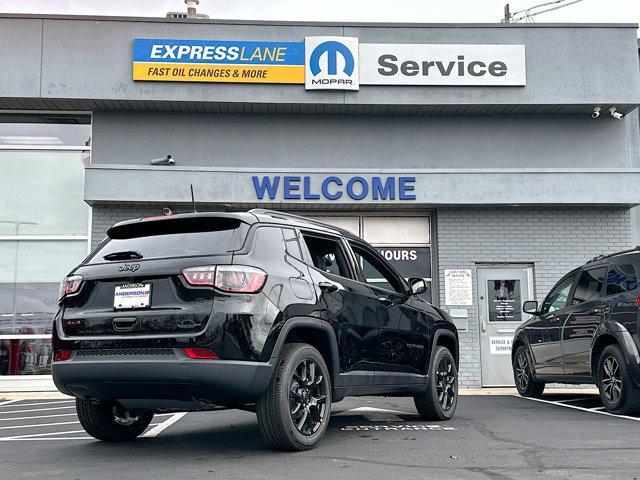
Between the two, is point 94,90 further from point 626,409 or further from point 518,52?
point 626,409

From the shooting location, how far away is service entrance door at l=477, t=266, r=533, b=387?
15266 millimetres

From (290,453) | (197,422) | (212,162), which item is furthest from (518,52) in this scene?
(290,453)

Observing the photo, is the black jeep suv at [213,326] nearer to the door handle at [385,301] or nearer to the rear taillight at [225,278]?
the rear taillight at [225,278]

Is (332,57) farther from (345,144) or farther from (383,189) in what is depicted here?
(383,189)

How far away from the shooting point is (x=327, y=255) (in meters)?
6.68

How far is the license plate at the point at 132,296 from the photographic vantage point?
540cm

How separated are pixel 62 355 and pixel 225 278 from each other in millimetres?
1401

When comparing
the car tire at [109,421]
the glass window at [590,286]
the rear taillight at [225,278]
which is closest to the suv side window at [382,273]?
the rear taillight at [225,278]

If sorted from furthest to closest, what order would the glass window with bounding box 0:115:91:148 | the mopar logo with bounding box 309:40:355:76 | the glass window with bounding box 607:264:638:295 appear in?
the glass window with bounding box 0:115:91:148 < the mopar logo with bounding box 309:40:355:76 < the glass window with bounding box 607:264:638:295

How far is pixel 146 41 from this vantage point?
595 inches

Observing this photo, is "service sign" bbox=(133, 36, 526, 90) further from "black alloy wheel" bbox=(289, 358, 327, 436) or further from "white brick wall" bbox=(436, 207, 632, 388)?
"black alloy wheel" bbox=(289, 358, 327, 436)

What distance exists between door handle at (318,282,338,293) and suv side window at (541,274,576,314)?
5171 mm

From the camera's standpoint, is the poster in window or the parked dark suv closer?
A: the parked dark suv

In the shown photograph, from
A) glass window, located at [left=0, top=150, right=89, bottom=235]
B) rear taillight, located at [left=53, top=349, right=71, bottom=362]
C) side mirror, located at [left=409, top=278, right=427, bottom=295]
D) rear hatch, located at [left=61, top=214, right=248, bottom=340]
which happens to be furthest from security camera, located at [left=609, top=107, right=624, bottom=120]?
rear taillight, located at [left=53, top=349, right=71, bottom=362]
